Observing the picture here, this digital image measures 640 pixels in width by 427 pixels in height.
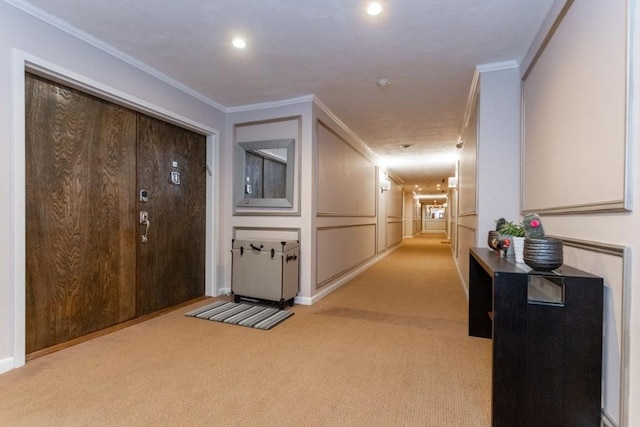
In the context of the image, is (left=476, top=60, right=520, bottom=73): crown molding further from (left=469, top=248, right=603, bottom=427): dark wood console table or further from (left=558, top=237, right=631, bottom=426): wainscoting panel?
(left=469, top=248, right=603, bottom=427): dark wood console table

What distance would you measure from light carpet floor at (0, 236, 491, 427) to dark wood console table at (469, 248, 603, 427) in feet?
0.85

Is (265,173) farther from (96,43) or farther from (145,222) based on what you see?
(96,43)

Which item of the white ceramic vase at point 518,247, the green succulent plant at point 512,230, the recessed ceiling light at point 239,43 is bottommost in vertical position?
the white ceramic vase at point 518,247

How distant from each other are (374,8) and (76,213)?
2663mm

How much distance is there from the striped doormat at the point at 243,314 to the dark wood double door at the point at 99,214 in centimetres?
44

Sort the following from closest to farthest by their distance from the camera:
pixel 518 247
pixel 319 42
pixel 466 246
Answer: pixel 518 247
pixel 319 42
pixel 466 246

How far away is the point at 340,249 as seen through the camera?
180 inches

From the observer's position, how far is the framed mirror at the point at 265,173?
3598mm

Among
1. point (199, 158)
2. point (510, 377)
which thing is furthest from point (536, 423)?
point (199, 158)

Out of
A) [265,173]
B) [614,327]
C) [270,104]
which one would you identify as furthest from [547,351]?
[270,104]

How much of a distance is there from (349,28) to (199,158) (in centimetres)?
231

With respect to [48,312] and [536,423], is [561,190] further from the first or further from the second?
[48,312]

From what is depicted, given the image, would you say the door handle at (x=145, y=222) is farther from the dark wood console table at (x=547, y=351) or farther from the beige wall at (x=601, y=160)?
the beige wall at (x=601, y=160)

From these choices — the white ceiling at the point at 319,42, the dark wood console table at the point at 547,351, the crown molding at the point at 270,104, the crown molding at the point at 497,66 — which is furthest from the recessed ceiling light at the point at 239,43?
the dark wood console table at the point at 547,351
